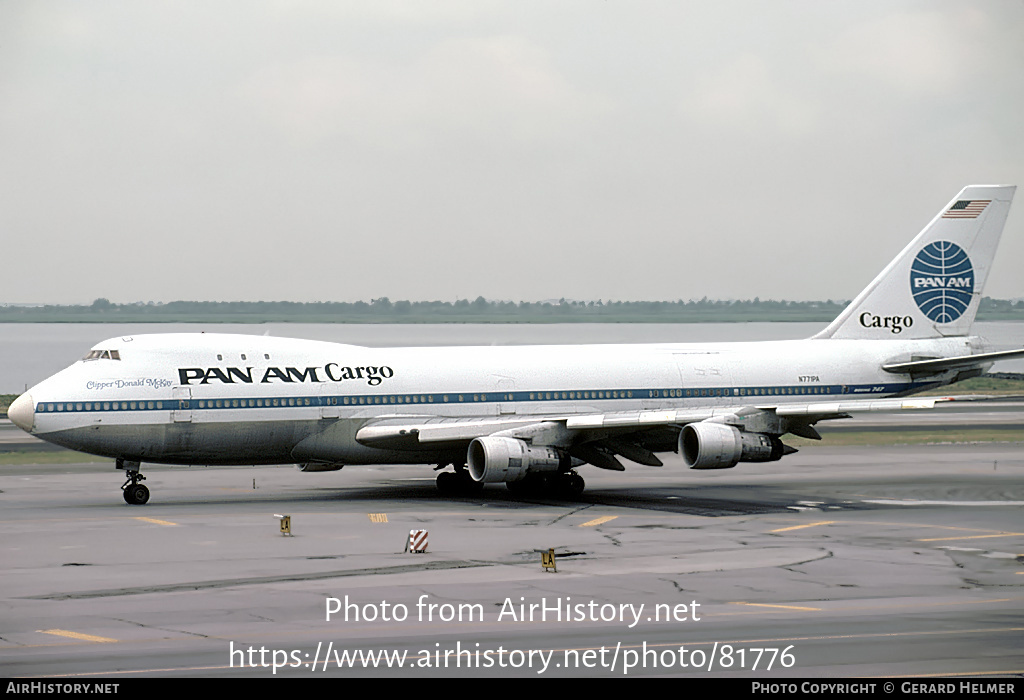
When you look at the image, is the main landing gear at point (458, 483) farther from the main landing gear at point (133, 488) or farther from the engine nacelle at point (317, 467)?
the main landing gear at point (133, 488)

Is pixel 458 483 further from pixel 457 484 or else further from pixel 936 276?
pixel 936 276

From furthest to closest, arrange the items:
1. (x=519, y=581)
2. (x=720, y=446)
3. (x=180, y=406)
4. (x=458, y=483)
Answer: (x=458, y=483), (x=180, y=406), (x=720, y=446), (x=519, y=581)

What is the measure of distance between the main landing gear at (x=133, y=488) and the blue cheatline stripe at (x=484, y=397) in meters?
2.07

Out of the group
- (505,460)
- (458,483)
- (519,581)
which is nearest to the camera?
(519,581)

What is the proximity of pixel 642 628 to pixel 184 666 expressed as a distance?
6.65 meters

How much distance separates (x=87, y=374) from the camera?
123 feet

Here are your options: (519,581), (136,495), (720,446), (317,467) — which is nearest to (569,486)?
(720,446)

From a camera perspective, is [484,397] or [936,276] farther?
[936,276]

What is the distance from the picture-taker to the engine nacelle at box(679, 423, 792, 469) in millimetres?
36188

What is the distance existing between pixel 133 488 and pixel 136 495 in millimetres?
232

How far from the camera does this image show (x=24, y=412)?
36.8m

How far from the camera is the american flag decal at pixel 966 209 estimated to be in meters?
47.4

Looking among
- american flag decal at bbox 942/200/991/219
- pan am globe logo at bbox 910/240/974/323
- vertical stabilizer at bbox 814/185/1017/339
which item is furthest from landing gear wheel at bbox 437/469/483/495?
american flag decal at bbox 942/200/991/219
